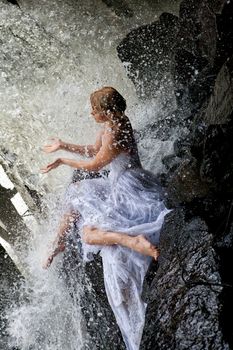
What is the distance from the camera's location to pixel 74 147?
465cm

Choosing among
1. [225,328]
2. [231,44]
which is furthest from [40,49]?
[225,328]

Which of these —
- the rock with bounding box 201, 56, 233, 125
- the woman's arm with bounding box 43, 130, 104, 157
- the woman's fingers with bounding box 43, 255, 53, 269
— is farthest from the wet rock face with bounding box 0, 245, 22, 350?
the rock with bounding box 201, 56, 233, 125

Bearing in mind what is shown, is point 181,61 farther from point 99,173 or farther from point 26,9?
point 26,9

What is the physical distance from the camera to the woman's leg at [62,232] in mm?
4246

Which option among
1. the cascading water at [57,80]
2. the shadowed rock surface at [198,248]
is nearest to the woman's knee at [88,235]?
the shadowed rock surface at [198,248]

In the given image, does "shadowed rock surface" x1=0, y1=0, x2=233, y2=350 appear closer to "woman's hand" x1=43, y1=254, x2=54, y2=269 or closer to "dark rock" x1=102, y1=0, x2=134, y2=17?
"woman's hand" x1=43, y1=254, x2=54, y2=269

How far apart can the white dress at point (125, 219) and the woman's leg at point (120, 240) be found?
0.07 m

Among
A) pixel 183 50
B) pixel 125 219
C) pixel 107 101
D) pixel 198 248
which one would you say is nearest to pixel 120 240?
pixel 125 219

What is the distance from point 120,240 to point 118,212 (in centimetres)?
52

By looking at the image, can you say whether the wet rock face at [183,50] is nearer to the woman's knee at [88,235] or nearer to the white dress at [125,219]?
the white dress at [125,219]

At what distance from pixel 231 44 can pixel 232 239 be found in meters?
2.53

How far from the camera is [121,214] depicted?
3975 millimetres

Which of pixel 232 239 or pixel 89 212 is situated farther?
pixel 89 212

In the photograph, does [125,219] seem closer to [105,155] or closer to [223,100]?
[105,155]
